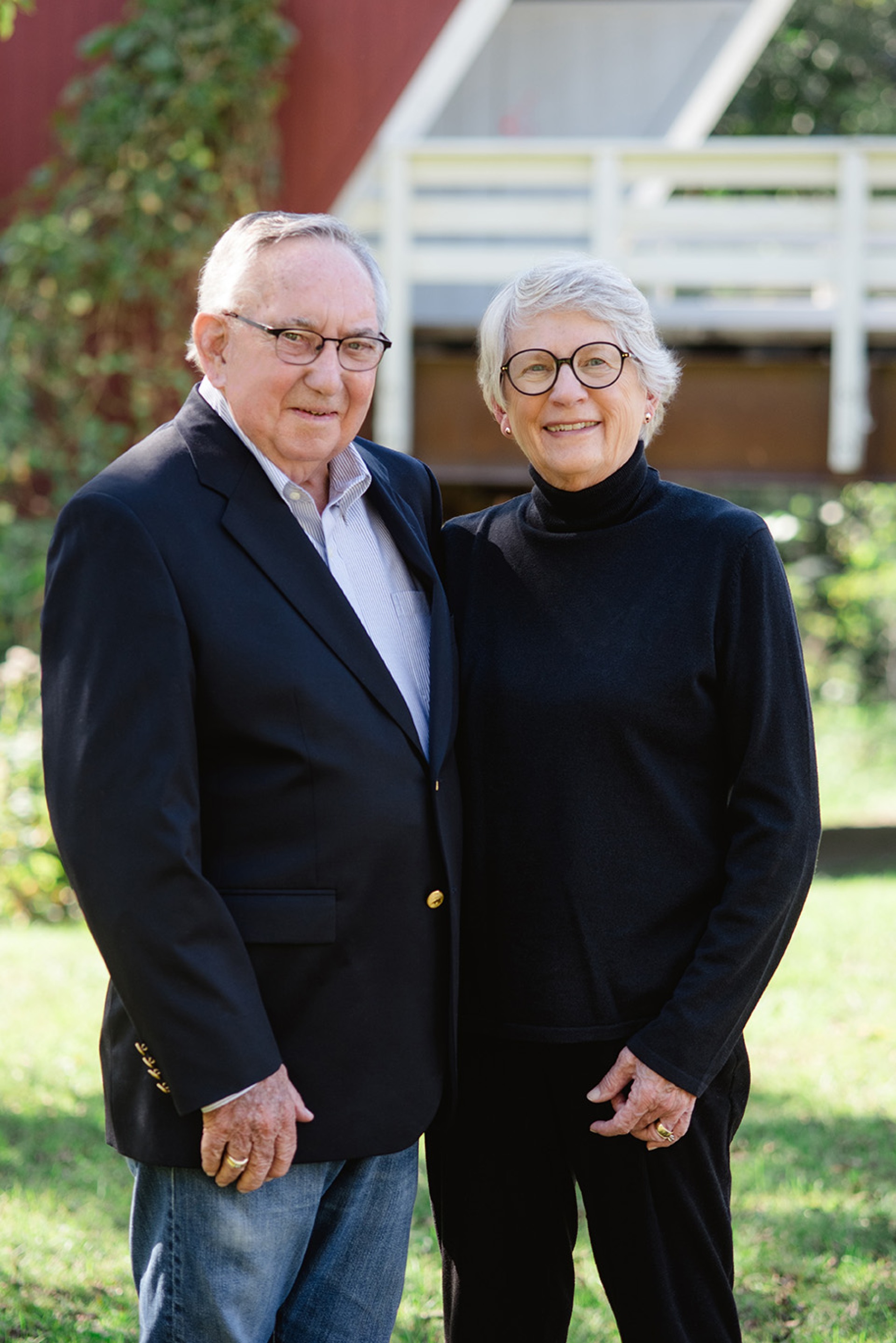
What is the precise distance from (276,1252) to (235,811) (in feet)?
2.25

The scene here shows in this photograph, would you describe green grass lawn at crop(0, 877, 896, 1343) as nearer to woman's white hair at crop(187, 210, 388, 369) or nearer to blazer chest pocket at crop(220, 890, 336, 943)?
blazer chest pocket at crop(220, 890, 336, 943)

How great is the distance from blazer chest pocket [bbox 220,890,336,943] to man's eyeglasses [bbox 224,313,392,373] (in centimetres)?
82

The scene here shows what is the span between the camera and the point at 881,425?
7.50 meters

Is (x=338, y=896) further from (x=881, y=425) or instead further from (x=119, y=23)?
(x=119, y=23)

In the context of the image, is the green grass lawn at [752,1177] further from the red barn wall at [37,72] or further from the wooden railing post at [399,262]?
the red barn wall at [37,72]

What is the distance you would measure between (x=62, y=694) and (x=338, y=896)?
503 millimetres

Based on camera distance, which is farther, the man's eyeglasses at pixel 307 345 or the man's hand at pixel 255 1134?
the man's eyeglasses at pixel 307 345

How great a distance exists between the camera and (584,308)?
232 centimetres

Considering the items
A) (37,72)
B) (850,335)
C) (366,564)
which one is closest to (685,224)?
(850,335)

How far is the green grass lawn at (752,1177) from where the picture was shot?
307 cm

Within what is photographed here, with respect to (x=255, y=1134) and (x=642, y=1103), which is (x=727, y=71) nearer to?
(x=642, y=1103)

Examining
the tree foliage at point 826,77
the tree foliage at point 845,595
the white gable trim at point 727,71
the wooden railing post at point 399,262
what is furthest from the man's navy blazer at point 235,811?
the tree foliage at point 826,77

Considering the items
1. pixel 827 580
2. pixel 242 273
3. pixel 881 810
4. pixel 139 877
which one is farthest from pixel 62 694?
pixel 827 580

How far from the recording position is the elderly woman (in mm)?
2211
